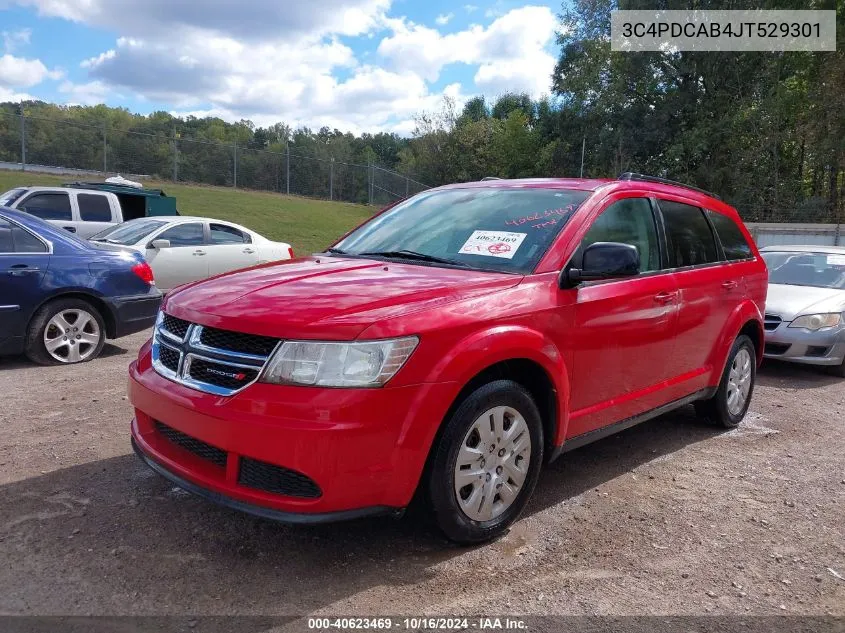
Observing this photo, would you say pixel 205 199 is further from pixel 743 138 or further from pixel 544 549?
pixel 544 549

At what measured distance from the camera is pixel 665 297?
4.21m

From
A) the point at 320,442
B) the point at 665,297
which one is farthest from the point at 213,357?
the point at 665,297

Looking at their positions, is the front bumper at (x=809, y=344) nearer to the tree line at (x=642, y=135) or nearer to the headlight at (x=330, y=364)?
the headlight at (x=330, y=364)

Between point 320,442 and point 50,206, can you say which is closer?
point 320,442

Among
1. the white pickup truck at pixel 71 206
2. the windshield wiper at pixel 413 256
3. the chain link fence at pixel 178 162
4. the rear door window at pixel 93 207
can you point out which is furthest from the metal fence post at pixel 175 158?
the windshield wiper at pixel 413 256

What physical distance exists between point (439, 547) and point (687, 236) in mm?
2761

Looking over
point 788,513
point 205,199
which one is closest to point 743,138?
point 205,199

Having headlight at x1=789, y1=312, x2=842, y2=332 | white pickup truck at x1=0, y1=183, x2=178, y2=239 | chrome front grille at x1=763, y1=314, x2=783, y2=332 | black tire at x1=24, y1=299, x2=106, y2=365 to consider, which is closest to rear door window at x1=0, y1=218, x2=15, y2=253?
black tire at x1=24, y1=299, x2=106, y2=365

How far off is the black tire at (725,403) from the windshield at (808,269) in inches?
144

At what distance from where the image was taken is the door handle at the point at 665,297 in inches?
163

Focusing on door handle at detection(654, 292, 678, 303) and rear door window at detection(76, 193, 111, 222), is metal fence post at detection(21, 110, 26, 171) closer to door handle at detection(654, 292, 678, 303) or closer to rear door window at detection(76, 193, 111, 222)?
rear door window at detection(76, 193, 111, 222)

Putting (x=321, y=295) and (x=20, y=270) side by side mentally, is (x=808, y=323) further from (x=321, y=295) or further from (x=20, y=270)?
(x=20, y=270)

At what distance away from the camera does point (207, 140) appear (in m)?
32.9

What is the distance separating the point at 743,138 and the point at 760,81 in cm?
264
